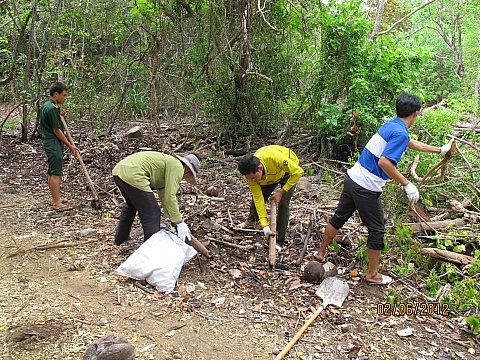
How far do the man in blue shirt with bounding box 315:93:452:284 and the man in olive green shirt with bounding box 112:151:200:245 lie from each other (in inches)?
58.8

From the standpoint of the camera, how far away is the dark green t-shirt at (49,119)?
5.25 m

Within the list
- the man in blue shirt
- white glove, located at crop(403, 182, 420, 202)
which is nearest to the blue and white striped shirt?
the man in blue shirt

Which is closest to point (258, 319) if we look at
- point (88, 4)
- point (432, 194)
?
point (432, 194)

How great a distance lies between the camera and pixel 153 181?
394 centimetres

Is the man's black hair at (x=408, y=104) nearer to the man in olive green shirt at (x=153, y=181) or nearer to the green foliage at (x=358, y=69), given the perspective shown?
the man in olive green shirt at (x=153, y=181)

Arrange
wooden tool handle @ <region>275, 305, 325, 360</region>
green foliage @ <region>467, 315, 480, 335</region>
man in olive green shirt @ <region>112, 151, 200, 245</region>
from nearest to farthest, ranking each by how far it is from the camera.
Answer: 1. wooden tool handle @ <region>275, 305, 325, 360</region>
2. green foliage @ <region>467, 315, 480, 335</region>
3. man in olive green shirt @ <region>112, 151, 200, 245</region>

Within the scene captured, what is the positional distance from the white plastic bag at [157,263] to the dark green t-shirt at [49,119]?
254 centimetres

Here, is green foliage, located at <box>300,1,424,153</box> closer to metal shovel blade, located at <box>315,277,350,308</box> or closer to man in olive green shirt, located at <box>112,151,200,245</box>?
metal shovel blade, located at <box>315,277,350,308</box>

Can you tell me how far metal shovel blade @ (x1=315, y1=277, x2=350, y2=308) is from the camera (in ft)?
12.0

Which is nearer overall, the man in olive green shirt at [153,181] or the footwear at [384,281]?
the man in olive green shirt at [153,181]

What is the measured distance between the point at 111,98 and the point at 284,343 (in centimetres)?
793

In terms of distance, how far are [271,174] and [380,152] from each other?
46.2 inches

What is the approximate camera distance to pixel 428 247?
4270 mm

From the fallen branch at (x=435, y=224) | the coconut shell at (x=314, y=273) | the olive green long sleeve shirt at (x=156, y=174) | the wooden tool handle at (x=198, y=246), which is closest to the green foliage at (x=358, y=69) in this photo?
the fallen branch at (x=435, y=224)
